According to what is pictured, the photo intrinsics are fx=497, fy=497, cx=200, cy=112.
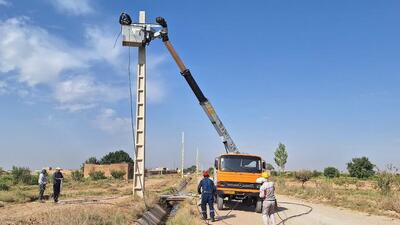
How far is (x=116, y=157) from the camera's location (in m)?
137

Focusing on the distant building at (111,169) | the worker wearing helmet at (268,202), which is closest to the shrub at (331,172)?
the distant building at (111,169)

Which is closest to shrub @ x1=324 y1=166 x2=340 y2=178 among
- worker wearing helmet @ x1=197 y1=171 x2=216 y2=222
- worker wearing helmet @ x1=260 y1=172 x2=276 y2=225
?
worker wearing helmet @ x1=197 y1=171 x2=216 y2=222

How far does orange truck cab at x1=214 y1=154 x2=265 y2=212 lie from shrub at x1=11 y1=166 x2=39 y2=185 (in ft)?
128

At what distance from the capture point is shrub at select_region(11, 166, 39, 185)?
57.1 m

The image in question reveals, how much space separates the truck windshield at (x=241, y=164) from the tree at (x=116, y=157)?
4485 inches

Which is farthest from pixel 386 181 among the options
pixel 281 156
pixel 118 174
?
pixel 281 156

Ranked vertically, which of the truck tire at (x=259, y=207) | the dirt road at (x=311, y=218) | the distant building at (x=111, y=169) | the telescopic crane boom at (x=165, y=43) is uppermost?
the telescopic crane boom at (x=165, y=43)

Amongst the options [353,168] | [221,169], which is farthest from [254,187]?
[353,168]

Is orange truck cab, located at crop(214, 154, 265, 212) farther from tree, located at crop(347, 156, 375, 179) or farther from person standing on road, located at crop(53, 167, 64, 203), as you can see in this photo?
tree, located at crop(347, 156, 375, 179)

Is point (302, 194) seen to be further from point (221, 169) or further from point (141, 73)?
point (141, 73)

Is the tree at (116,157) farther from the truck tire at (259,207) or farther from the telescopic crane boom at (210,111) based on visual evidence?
the truck tire at (259,207)

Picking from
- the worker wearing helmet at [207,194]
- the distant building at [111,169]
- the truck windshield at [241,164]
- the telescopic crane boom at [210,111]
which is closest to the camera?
the worker wearing helmet at [207,194]

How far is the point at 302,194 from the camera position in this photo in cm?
3731

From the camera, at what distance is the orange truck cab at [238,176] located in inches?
906
